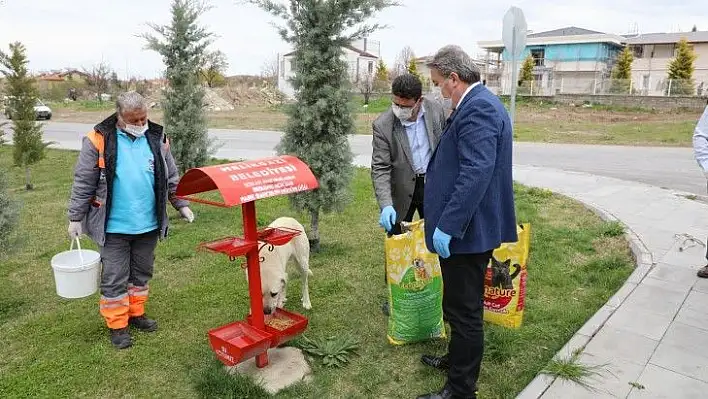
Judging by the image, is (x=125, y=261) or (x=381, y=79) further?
(x=381, y=79)

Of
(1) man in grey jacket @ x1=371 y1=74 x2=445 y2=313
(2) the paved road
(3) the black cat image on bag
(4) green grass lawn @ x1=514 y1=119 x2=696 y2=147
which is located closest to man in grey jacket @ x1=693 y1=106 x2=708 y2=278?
(3) the black cat image on bag

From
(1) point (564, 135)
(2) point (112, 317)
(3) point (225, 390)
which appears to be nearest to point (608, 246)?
(3) point (225, 390)

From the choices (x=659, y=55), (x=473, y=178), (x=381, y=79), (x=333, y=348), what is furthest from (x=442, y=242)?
(x=659, y=55)

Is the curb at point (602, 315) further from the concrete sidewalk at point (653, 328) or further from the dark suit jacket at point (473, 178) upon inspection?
the dark suit jacket at point (473, 178)

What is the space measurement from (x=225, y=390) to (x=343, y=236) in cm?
384

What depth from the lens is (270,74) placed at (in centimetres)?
5547

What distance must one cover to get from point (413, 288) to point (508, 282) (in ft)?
2.58

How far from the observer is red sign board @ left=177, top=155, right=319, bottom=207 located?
2.85 m

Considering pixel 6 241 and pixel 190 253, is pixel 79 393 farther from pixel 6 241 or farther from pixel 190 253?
pixel 190 253

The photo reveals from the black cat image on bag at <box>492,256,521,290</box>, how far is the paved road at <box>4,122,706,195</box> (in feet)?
17.3

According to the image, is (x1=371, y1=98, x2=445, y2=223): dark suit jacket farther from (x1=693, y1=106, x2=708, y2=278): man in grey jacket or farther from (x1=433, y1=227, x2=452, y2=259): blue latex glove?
(x1=693, y1=106, x2=708, y2=278): man in grey jacket

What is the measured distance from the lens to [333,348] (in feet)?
12.3

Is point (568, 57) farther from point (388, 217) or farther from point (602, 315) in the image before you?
point (388, 217)

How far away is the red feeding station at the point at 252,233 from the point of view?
297cm
